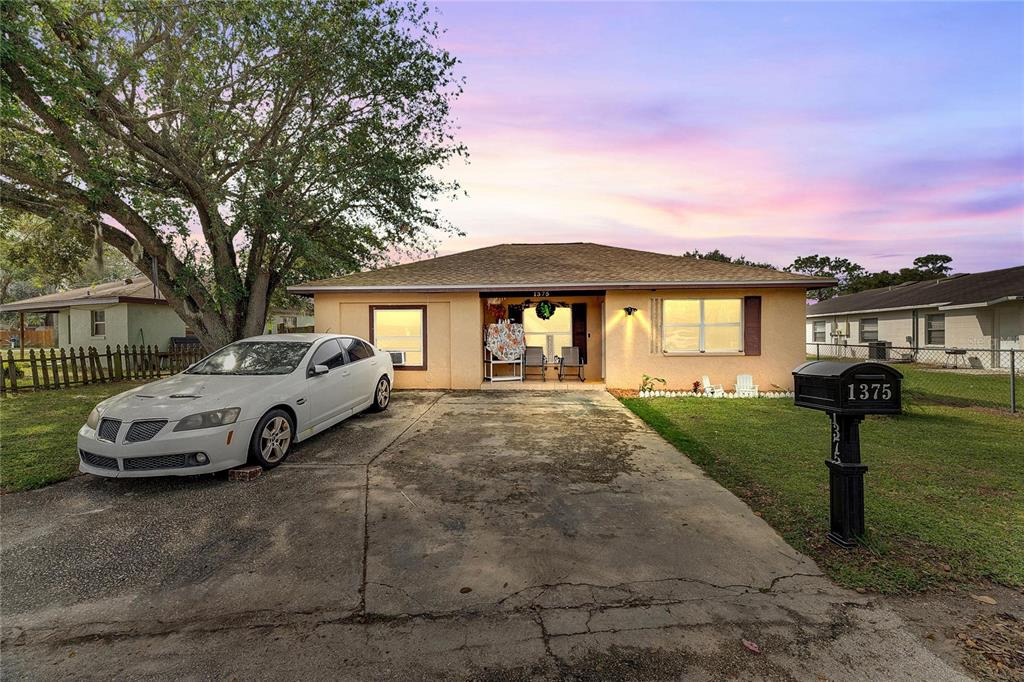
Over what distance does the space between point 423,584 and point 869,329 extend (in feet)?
98.7

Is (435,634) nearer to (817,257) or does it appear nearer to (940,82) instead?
(940,82)

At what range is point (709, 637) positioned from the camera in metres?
2.15

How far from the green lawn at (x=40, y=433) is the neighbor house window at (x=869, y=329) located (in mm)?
31477

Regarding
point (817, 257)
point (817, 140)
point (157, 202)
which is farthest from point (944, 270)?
point (157, 202)

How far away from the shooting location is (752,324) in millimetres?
10609

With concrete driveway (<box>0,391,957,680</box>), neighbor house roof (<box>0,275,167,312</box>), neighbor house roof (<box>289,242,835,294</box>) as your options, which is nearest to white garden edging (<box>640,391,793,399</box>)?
neighbor house roof (<box>289,242,835,294</box>)

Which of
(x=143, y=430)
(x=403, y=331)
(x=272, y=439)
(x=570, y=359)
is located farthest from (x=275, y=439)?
(x=570, y=359)

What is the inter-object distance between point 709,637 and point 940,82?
13329mm

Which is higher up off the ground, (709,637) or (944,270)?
(944,270)

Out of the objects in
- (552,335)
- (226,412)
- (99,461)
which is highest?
(552,335)

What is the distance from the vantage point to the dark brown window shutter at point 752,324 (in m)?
10.6

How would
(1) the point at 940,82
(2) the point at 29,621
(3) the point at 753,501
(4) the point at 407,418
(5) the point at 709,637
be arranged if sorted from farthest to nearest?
(1) the point at 940,82
(4) the point at 407,418
(3) the point at 753,501
(2) the point at 29,621
(5) the point at 709,637

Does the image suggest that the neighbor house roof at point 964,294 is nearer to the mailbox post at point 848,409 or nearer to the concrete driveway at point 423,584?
the mailbox post at point 848,409

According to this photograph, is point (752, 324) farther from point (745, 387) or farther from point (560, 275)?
point (560, 275)
